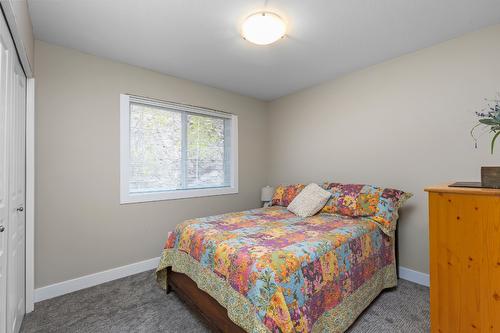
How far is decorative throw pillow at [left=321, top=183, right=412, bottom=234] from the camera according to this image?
7.26ft

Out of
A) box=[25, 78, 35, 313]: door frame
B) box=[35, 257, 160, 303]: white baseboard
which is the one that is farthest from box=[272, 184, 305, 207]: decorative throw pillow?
box=[25, 78, 35, 313]: door frame

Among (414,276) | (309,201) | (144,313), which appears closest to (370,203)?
(309,201)

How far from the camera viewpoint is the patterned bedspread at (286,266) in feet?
4.18

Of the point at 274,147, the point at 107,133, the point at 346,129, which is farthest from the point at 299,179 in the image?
the point at 107,133

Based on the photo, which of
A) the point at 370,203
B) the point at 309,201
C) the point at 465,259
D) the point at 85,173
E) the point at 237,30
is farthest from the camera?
the point at 309,201

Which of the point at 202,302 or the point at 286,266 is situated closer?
the point at 286,266

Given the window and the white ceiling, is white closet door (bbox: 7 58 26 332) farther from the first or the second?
the window

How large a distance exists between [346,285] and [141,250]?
2307 mm

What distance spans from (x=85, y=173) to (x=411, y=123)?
353 cm

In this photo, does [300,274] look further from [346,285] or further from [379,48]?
[379,48]

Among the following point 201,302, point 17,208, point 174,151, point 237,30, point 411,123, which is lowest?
point 201,302

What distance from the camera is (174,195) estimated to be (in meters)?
3.03

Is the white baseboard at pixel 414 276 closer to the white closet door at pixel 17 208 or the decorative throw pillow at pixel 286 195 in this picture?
the decorative throw pillow at pixel 286 195

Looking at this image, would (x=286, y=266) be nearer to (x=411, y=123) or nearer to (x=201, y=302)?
(x=201, y=302)
